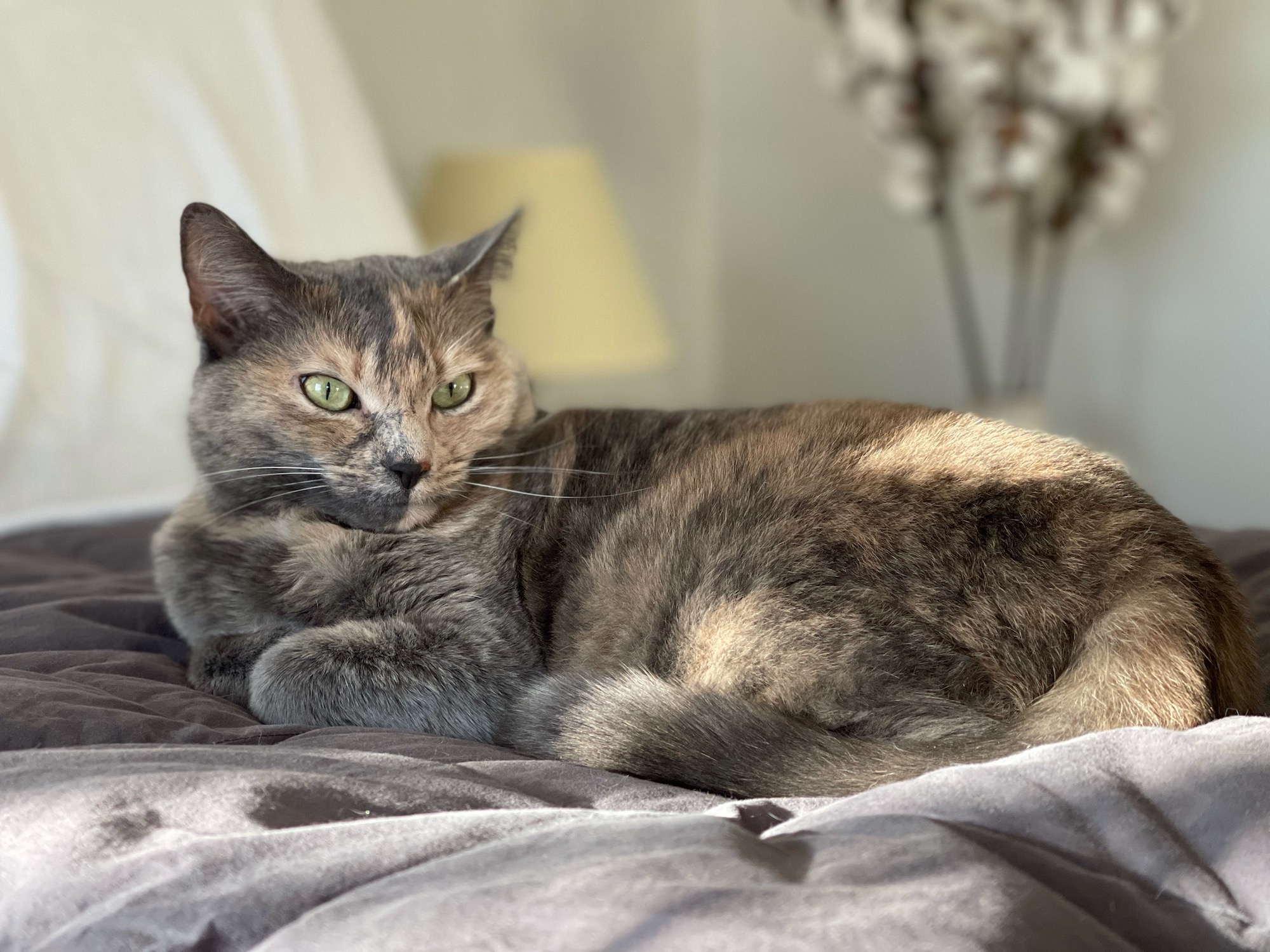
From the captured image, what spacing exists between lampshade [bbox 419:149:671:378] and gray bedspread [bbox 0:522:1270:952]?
6.48 feet

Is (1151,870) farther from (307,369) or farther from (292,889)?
(307,369)

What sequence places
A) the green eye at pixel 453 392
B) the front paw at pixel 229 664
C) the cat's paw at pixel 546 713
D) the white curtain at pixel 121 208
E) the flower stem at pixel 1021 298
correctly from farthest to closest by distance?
the flower stem at pixel 1021 298, the white curtain at pixel 121 208, the green eye at pixel 453 392, the front paw at pixel 229 664, the cat's paw at pixel 546 713

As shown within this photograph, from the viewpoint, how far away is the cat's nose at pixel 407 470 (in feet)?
3.74

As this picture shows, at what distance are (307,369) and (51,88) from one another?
46.0 inches

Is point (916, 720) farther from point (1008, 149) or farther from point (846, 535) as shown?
point (1008, 149)

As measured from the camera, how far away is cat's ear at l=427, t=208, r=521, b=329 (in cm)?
128

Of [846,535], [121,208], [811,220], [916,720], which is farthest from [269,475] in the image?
[811,220]

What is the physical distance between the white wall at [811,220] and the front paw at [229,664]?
2026mm

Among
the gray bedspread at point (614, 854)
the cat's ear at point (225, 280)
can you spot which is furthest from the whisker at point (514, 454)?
the gray bedspread at point (614, 854)

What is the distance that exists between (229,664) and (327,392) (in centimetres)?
29

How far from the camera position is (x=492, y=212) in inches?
109

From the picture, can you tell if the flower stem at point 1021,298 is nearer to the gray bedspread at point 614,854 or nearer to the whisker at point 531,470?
the whisker at point 531,470

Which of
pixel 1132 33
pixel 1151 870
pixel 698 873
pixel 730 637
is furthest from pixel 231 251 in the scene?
pixel 1132 33

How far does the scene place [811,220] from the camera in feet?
11.9
